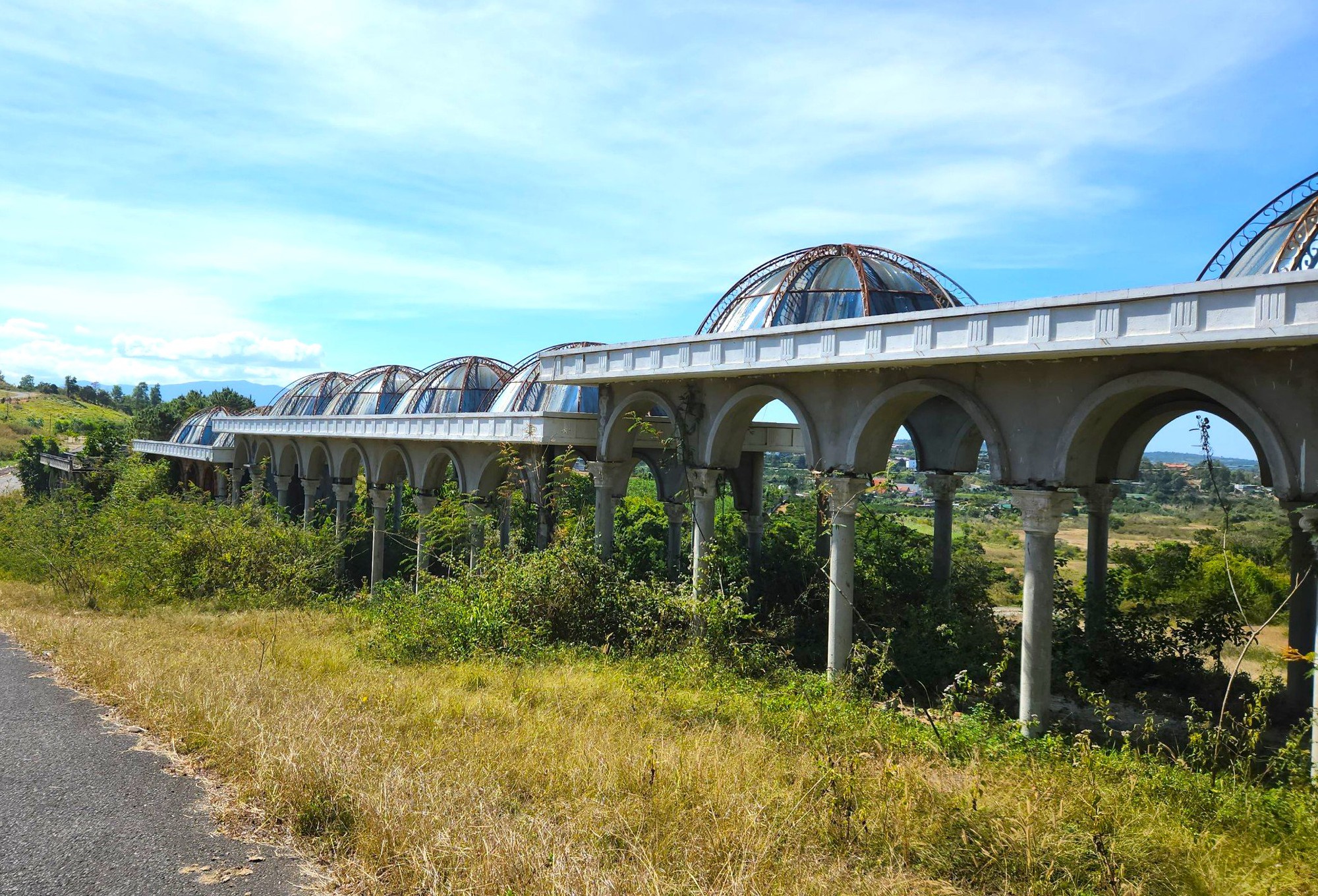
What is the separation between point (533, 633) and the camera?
13383mm

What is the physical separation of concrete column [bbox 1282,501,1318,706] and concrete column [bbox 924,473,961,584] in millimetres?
5735

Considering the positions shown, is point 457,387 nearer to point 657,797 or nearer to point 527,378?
point 527,378

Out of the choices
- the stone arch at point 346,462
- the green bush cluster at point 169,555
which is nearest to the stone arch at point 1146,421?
the green bush cluster at point 169,555

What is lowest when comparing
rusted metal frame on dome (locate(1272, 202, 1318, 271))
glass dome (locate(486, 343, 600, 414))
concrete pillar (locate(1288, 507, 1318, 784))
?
concrete pillar (locate(1288, 507, 1318, 784))

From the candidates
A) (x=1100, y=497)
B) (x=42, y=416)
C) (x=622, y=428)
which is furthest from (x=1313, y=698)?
(x=42, y=416)

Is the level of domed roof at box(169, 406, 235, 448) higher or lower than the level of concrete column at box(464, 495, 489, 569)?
higher

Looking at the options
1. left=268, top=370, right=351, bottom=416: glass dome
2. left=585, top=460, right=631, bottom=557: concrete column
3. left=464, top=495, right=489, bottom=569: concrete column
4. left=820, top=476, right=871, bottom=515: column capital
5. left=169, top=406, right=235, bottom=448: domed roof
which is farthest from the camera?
left=169, top=406, right=235, bottom=448: domed roof

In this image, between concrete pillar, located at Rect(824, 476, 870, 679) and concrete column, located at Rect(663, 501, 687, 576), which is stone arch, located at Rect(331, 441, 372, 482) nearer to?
concrete column, located at Rect(663, 501, 687, 576)

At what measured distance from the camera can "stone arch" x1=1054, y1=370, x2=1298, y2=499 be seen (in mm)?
8734

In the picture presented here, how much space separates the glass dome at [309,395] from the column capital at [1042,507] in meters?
31.4

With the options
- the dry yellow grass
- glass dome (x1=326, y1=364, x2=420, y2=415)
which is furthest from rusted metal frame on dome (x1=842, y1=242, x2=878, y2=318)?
glass dome (x1=326, y1=364, x2=420, y2=415)

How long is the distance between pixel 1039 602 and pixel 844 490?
10.7ft

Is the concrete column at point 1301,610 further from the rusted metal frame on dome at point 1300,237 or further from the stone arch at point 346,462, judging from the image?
the stone arch at point 346,462

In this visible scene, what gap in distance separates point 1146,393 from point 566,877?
30.6 ft
